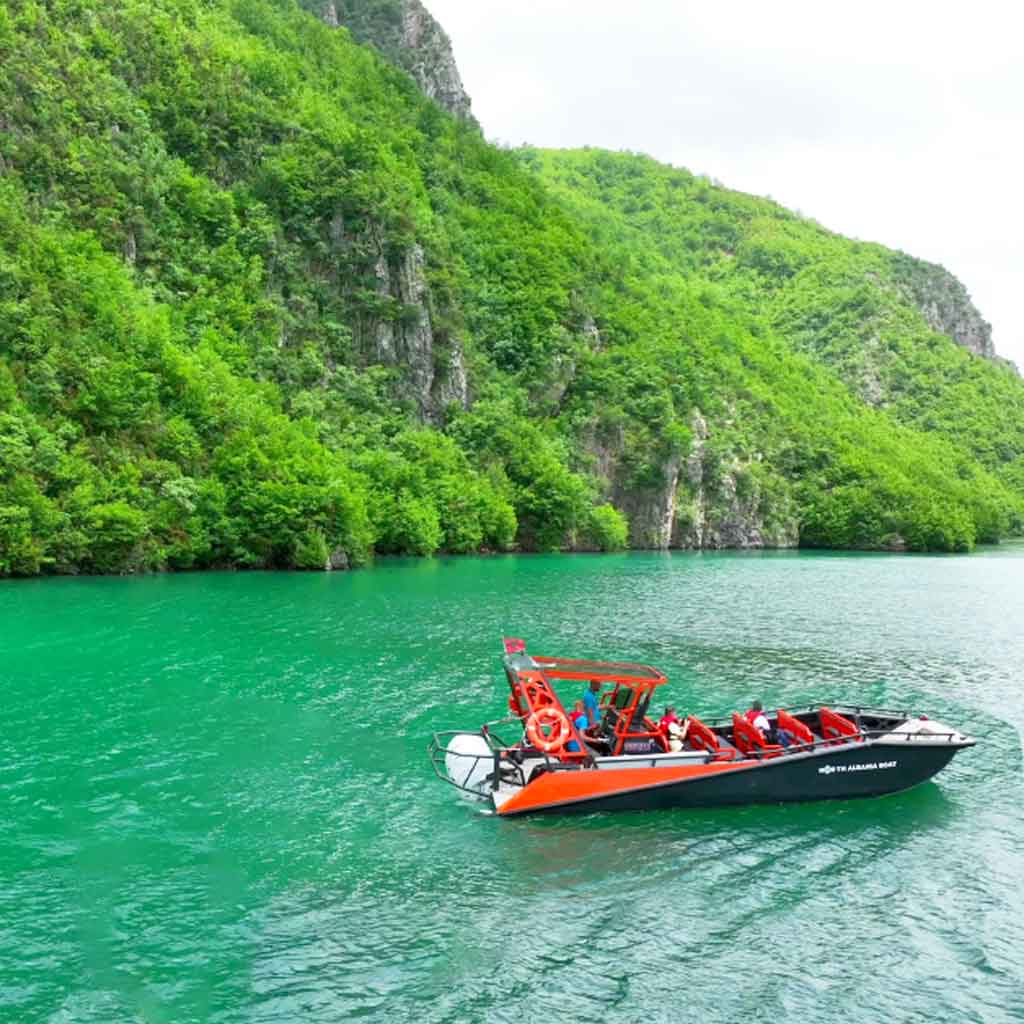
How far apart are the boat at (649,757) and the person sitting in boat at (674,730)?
76mm

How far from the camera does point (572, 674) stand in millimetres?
26500

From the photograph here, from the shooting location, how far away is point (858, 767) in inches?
1031

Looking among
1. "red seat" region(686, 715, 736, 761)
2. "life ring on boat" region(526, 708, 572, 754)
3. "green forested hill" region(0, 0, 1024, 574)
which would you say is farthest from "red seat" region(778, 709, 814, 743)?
"green forested hill" region(0, 0, 1024, 574)

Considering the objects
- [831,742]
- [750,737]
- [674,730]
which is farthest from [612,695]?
[831,742]

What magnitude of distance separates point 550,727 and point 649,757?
8.38 ft

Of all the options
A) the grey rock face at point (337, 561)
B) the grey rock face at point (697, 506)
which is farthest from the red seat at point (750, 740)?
the grey rock face at point (697, 506)

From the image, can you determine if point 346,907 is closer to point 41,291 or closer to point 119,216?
point 41,291

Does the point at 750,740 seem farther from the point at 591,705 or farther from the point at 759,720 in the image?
the point at 591,705

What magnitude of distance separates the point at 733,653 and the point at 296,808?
28631 mm

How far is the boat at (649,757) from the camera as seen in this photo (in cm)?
2423

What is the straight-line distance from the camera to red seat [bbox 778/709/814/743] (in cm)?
2717

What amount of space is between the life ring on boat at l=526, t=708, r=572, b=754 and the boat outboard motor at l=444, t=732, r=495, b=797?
1.37m

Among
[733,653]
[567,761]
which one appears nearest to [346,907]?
[567,761]

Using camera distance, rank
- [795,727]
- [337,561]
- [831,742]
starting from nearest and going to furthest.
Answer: [831,742], [795,727], [337,561]
